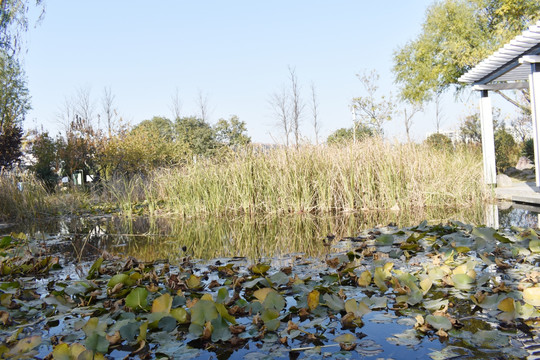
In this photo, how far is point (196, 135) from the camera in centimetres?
2141

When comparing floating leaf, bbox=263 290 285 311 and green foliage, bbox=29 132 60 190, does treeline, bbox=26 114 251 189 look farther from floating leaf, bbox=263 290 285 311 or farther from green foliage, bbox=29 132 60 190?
floating leaf, bbox=263 290 285 311

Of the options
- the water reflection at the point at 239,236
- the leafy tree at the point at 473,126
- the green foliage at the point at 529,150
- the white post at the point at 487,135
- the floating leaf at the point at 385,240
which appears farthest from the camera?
the leafy tree at the point at 473,126

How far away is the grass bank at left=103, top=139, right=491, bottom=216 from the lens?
6.13m

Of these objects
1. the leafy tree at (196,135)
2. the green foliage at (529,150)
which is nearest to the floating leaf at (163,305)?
the green foliage at (529,150)

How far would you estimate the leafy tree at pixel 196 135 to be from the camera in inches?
836

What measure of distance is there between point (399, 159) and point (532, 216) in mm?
1945

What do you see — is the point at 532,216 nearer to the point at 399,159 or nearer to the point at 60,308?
the point at 399,159

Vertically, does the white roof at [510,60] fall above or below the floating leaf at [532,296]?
above

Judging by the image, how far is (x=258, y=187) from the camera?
6.52m

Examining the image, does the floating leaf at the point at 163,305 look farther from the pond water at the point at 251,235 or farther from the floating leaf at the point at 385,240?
the floating leaf at the point at 385,240

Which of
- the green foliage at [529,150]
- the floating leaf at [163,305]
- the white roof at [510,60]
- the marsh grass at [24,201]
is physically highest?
the white roof at [510,60]

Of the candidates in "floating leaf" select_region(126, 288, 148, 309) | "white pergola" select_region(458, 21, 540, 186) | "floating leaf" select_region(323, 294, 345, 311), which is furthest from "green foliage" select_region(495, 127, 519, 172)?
"floating leaf" select_region(126, 288, 148, 309)

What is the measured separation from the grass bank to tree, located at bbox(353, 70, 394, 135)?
621 inches

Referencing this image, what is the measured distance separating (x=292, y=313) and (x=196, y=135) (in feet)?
66.6
